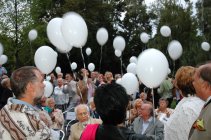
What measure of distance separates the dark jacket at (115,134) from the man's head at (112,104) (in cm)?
6

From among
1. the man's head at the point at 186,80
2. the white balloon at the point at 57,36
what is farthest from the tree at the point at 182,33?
the man's head at the point at 186,80

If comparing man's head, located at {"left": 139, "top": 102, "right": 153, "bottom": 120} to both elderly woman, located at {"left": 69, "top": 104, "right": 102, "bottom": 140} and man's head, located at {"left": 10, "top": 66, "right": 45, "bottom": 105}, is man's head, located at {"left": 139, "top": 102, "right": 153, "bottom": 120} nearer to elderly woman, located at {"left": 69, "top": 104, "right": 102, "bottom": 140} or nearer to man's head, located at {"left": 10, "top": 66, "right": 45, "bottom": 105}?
elderly woman, located at {"left": 69, "top": 104, "right": 102, "bottom": 140}

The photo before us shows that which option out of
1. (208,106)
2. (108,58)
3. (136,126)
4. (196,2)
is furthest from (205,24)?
(208,106)

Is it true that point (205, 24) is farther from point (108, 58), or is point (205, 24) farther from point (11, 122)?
point (11, 122)

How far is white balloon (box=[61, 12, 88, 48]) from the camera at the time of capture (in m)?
6.00

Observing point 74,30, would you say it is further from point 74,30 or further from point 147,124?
point 147,124

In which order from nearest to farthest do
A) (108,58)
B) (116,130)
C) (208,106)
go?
(116,130) → (208,106) → (108,58)

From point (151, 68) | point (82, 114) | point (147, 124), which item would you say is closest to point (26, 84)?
point (151, 68)

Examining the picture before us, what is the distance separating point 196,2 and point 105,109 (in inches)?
1529

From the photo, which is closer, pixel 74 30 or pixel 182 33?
pixel 74 30

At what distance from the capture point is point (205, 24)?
35.9 meters

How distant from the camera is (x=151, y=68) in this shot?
5.19 metres

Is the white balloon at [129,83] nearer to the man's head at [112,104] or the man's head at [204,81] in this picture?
the man's head at [204,81]

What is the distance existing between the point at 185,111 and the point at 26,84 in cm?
168
